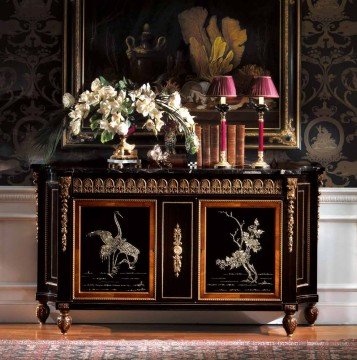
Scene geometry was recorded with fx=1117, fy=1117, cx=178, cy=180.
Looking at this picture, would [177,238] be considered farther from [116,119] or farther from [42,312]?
[42,312]

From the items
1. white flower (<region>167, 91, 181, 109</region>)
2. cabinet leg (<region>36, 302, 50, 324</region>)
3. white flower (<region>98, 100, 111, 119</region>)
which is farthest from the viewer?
cabinet leg (<region>36, 302, 50, 324</region>)

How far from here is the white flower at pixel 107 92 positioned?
607 centimetres

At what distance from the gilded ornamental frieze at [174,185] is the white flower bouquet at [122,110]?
0.26 meters

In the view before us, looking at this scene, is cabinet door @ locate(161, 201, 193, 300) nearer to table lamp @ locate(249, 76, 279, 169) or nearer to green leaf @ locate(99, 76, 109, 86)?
table lamp @ locate(249, 76, 279, 169)

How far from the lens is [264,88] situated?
6.12 meters

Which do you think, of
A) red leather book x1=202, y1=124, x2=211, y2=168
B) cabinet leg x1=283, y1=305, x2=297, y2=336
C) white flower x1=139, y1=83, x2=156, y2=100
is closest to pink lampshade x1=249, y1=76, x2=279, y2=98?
red leather book x1=202, y1=124, x2=211, y2=168

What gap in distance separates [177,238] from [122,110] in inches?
29.8

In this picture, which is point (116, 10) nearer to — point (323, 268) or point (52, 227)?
point (52, 227)

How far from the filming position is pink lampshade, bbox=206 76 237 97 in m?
6.12

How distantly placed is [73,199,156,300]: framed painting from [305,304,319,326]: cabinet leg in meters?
0.96

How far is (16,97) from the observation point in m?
→ 6.48

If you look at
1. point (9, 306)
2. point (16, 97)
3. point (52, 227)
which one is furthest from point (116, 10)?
point (9, 306)

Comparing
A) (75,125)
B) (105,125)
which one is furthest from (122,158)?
(75,125)

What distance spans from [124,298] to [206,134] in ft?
3.34
